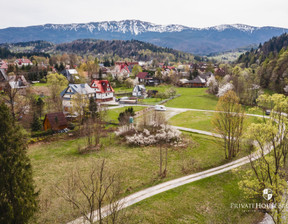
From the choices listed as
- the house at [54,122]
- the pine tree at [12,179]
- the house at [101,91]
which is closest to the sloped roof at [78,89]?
the house at [101,91]

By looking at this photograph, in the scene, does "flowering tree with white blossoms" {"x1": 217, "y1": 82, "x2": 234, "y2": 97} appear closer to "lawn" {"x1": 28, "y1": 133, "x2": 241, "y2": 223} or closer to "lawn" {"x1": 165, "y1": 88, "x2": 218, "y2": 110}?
"lawn" {"x1": 165, "y1": 88, "x2": 218, "y2": 110}

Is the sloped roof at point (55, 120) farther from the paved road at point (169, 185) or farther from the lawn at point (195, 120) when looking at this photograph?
the paved road at point (169, 185)

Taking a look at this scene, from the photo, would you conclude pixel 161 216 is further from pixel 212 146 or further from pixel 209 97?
pixel 209 97

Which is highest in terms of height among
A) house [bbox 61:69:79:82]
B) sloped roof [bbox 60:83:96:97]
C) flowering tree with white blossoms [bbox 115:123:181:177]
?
house [bbox 61:69:79:82]

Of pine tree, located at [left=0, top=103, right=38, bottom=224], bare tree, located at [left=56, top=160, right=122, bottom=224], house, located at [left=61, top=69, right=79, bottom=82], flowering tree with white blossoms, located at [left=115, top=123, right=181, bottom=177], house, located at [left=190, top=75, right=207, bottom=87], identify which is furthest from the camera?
house, located at [left=190, top=75, right=207, bottom=87]

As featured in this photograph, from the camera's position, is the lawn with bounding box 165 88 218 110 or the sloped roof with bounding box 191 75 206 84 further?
the sloped roof with bounding box 191 75 206 84

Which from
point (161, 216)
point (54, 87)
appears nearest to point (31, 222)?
point (161, 216)

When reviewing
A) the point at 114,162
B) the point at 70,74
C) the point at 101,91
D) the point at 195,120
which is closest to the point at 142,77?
the point at 70,74

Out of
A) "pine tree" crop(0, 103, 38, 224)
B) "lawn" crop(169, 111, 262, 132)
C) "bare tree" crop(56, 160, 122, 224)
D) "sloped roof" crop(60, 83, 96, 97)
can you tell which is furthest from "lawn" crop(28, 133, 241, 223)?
"sloped roof" crop(60, 83, 96, 97)
